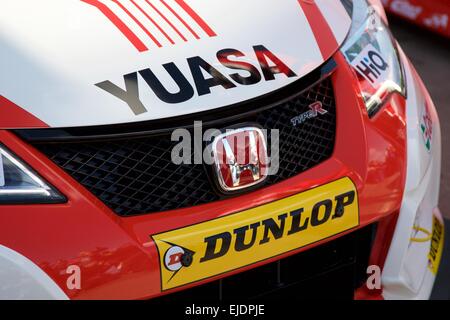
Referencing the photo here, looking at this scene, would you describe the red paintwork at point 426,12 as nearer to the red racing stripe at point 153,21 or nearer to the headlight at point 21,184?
the red racing stripe at point 153,21

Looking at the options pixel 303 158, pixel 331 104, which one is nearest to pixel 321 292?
pixel 303 158

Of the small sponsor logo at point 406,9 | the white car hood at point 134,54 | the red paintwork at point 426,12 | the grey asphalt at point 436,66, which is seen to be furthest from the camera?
the small sponsor logo at point 406,9

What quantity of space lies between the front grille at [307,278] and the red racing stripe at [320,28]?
530mm

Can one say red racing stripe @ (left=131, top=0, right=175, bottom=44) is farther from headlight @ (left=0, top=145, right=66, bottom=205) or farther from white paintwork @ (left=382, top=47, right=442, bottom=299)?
white paintwork @ (left=382, top=47, right=442, bottom=299)

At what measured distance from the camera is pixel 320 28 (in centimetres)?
237

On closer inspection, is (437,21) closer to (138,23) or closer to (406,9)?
(406,9)

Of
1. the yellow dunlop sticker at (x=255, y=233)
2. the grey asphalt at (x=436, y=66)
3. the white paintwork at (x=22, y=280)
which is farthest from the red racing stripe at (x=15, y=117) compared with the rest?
the grey asphalt at (x=436, y=66)

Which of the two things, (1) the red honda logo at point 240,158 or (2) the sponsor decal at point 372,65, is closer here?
(1) the red honda logo at point 240,158

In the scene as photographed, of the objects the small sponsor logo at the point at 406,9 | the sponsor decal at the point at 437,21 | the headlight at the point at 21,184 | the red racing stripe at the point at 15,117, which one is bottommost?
the headlight at the point at 21,184

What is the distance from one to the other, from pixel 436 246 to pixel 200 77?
1.06 meters

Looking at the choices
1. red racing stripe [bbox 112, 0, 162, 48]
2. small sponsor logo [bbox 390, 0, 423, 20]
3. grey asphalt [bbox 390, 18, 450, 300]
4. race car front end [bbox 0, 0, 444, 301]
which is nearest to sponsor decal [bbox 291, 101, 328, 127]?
race car front end [bbox 0, 0, 444, 301]

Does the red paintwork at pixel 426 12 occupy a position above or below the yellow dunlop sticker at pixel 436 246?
above

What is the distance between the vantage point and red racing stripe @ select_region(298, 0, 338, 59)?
234cm

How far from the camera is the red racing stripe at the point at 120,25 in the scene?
2064mm
